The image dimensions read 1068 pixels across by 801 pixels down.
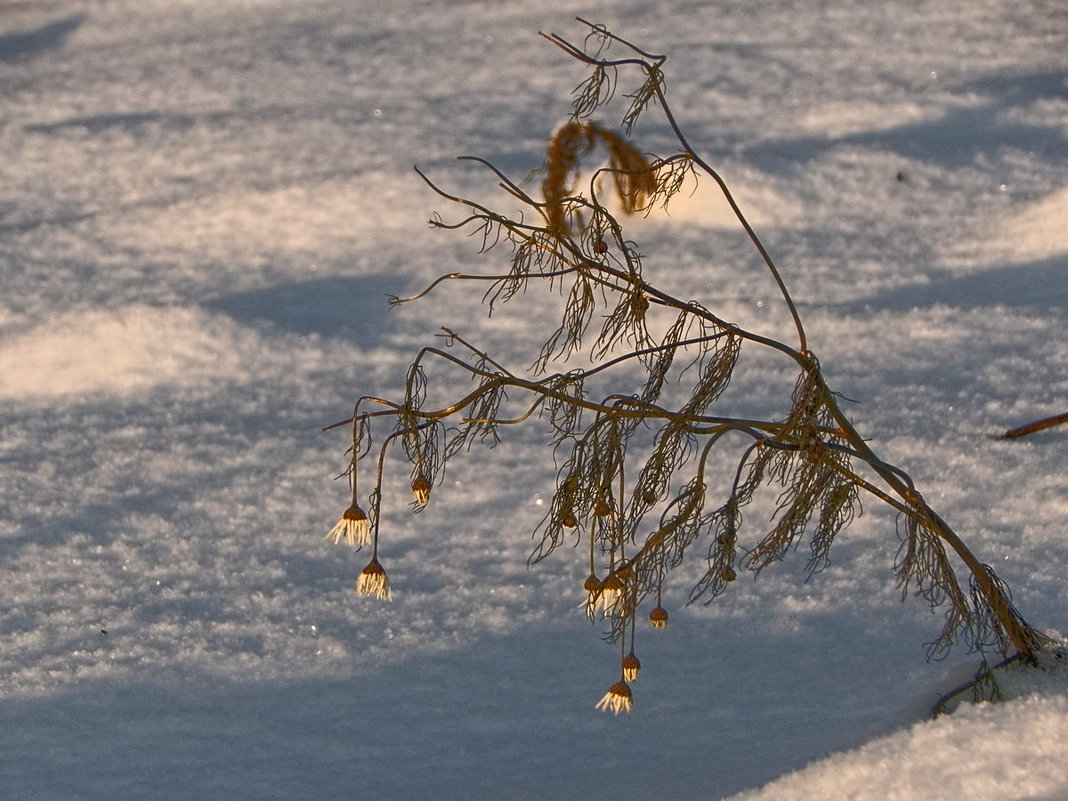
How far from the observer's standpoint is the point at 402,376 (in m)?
2.66

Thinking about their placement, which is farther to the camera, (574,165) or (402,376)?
(402,376)

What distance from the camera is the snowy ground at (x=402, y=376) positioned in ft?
6.01

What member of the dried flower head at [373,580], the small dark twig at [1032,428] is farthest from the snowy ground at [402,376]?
the dried flower head at [373,580]

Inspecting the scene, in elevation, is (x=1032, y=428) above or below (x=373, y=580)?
above

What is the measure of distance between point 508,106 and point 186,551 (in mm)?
1697

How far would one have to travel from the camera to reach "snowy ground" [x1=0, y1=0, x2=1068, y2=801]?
1832 mm

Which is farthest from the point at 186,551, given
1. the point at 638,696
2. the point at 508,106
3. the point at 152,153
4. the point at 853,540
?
the point at 508,106

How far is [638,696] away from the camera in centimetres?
190

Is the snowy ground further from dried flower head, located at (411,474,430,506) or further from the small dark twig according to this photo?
dried flower head, located at (411,474,430,506)

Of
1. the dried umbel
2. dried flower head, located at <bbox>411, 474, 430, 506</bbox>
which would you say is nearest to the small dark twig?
the dried umbel

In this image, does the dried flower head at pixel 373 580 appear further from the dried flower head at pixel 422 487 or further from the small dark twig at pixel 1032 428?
the small dark twig at pixel 1032 428

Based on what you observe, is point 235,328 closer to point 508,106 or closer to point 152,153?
point 152,153

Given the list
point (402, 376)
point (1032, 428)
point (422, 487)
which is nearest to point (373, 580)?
point (422, 487)

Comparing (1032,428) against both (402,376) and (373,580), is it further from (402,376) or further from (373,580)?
(373,580)
